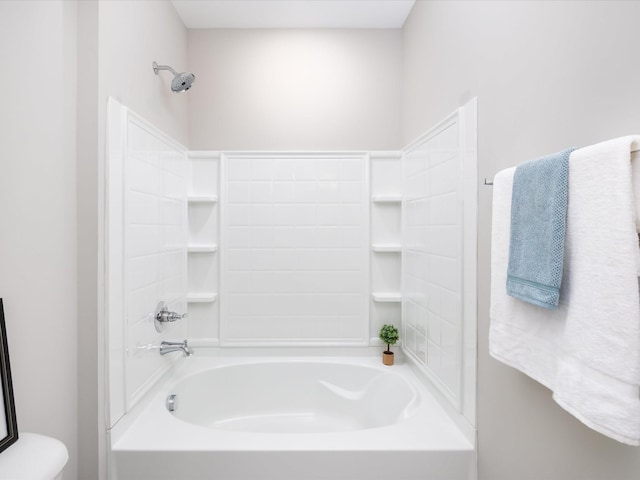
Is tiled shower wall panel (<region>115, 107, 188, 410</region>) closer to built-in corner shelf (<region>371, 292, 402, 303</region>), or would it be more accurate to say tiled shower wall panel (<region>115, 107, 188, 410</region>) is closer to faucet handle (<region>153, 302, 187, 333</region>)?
faucet handle (<region>153, 302, 187, 333</region>)

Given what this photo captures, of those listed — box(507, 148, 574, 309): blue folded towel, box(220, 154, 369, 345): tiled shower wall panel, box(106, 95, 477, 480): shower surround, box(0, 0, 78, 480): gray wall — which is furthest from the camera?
box(220, 154, 369, 345): tiled shower wall panel

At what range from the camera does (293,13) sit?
2.28 meters

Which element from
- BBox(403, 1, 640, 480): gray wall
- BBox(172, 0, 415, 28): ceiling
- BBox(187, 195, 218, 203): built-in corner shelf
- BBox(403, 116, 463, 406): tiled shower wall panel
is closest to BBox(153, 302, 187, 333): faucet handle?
BBox(187, 195, 218, 203): built-in corner shelf

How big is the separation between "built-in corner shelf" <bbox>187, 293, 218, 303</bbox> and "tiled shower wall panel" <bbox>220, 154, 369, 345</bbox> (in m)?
0.08

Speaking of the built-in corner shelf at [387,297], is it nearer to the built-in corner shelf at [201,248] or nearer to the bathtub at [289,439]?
the bathtub at [289,439]

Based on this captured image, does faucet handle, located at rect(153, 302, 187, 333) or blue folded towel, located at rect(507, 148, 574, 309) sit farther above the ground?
blue folded towel, located at rect(507, 148, 574, 309)

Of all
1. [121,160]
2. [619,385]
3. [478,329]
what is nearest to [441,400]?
[478,329]

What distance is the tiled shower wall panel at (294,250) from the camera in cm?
242

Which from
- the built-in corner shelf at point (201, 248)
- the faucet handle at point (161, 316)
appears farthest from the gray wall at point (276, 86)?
the faucet handle at point (161, 316)

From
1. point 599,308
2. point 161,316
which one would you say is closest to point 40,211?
point 161,316

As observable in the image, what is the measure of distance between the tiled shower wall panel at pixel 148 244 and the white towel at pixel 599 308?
1.54 metres

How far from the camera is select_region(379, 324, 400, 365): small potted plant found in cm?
230

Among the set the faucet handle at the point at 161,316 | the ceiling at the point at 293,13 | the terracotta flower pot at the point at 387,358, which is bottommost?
the terracotta flower pot at the point at 387,358

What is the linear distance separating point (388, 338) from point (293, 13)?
6.93 feet
